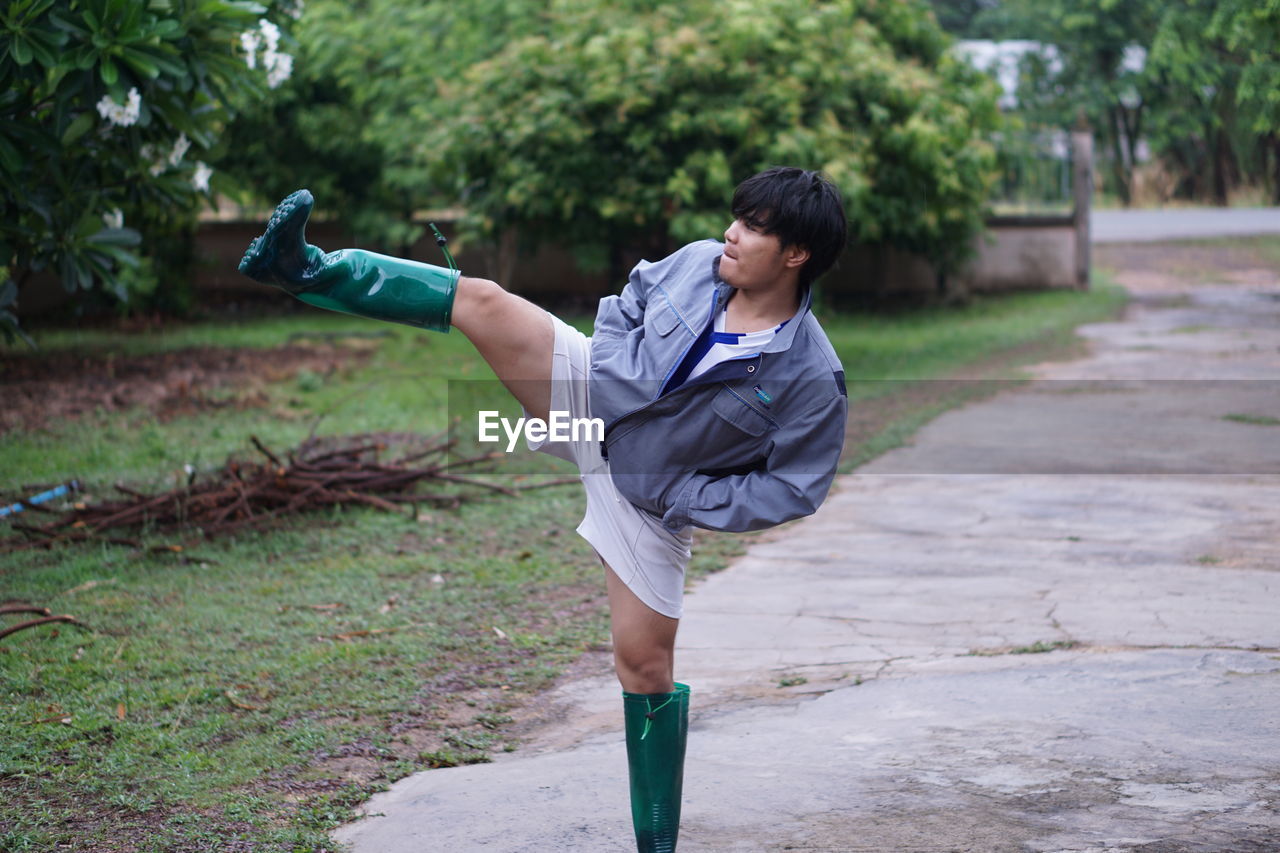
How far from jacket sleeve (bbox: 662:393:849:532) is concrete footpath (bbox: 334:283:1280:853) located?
2.64ft

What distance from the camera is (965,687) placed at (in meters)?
4.12

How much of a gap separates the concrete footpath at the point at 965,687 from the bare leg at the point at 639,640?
42 cm

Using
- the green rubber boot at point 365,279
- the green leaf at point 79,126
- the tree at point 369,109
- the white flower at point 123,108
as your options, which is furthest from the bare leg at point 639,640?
the tree at point 369,109

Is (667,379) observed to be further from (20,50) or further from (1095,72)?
(1095,72)

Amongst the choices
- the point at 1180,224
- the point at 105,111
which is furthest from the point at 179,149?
the point at 1180,224

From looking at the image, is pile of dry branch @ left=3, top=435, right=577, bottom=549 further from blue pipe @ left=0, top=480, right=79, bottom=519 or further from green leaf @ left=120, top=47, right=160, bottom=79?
green leaf @ left=120, top=47, right=160, bottom=79

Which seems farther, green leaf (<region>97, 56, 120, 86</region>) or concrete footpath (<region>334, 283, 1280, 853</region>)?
green leaf (<region>97, 56, 120, 86</region>)

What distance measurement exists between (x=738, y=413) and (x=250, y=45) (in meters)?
4.38

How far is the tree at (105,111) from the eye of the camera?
5.45 m

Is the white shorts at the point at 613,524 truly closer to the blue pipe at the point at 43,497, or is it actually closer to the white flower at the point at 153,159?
the blue pipe at the point at 43,497

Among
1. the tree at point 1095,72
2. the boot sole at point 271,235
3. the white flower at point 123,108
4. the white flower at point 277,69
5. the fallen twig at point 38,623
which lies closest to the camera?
the boot sole at point 271,235

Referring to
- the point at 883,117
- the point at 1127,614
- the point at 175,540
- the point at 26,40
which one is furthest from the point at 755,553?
the point at 883,117

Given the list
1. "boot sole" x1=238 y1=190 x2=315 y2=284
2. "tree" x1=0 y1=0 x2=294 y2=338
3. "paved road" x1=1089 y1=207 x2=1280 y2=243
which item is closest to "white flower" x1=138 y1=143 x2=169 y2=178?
"tree" x1=0 y1=0 x2=294 y2=338

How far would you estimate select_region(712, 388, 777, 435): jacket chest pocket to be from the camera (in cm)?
287
